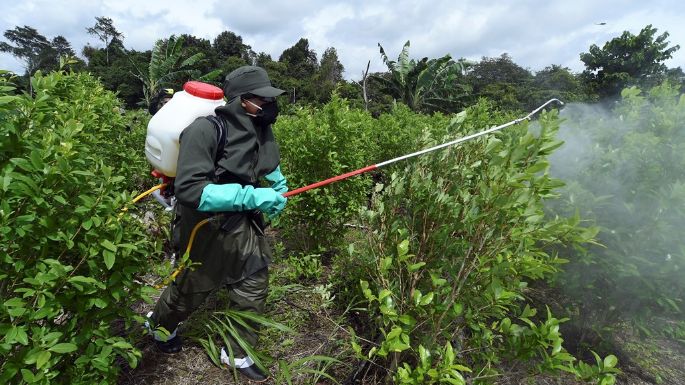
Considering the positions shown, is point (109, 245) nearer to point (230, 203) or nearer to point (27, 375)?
point (27, 375)

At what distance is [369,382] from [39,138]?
6.03 ft

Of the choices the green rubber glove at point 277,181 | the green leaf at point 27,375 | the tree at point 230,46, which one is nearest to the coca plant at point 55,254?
the green leaf at point 27,375

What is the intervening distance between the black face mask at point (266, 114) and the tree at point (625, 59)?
22200mm

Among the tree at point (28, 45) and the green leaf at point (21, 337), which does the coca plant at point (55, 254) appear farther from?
the tree at point (28, 45)

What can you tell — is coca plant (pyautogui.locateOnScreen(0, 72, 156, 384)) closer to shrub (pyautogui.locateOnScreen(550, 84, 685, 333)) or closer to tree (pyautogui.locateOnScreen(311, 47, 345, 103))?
shrub (pyautogui.locateOnScreen(550, 84, 685, 333))

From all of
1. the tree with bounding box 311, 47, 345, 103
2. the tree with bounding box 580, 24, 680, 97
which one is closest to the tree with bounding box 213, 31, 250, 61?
the tree with bounding box 311, 47, 345, 103

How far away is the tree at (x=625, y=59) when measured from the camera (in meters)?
20.8

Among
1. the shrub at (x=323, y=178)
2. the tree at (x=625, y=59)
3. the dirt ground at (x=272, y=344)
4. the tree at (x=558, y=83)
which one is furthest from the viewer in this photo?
the tree at (x=558, y=83)

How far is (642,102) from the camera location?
108 inches

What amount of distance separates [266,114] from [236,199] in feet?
1.82

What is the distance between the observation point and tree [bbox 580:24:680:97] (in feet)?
68.2

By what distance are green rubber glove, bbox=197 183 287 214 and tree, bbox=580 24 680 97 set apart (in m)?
22.4

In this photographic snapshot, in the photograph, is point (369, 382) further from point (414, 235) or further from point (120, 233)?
point (120, 233)

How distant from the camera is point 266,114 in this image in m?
2.31
